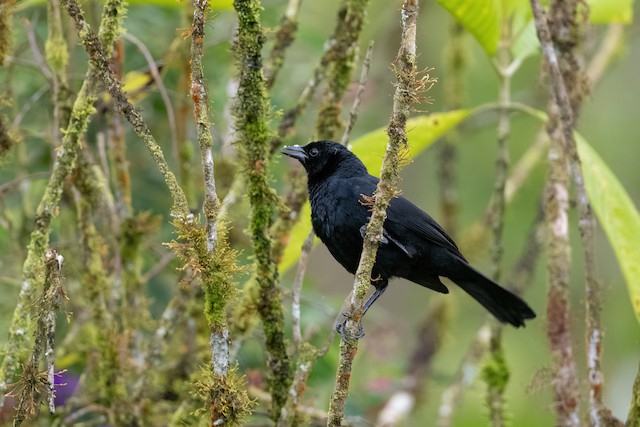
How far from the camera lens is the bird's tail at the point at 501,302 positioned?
4.42m

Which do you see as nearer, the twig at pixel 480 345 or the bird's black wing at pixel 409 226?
the bird's black wing at pixel 409 226

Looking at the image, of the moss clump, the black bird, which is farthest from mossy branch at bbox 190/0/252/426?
the black bird

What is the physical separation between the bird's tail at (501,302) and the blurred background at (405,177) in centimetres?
12

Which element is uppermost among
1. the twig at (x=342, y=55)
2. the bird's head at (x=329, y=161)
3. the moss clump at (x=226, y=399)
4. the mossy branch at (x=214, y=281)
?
the twig at (x=342, y=55)

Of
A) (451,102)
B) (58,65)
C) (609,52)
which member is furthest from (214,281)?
(609,52)

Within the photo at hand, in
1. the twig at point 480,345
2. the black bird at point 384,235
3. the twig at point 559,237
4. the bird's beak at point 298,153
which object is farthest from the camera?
the twig at point 480,345

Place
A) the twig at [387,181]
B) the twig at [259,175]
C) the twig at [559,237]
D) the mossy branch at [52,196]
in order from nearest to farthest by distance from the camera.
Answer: the twig at [387,181] → the twig at [259,175] → the mossy branch at [52,196] → the twig at [559,237]

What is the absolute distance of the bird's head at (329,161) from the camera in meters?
4.34

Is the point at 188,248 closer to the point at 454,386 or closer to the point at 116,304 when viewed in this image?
the point at 116,304

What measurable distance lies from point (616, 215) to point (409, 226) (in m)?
0.97

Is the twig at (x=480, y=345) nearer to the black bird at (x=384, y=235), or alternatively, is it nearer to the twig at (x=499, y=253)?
the twig at (x=499, y=253)

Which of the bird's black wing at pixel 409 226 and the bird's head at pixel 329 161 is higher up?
the bird's head at pixel 329 161

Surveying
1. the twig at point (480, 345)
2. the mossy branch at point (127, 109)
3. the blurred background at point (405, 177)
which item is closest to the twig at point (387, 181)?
the mossy branch at point (127, 109)

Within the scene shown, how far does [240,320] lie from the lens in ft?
13.4
